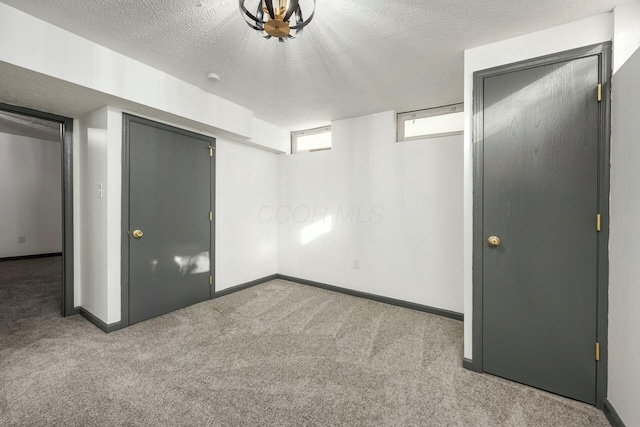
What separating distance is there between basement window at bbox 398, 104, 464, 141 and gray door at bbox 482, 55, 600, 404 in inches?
46.0

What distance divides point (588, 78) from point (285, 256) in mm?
3826

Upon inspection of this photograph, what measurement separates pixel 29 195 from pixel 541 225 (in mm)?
8723

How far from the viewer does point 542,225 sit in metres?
1.84

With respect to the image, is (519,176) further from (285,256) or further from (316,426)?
(285,256)

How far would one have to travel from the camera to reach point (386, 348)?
2361 millimetres

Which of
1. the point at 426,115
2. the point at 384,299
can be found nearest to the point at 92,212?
the point at 384,299

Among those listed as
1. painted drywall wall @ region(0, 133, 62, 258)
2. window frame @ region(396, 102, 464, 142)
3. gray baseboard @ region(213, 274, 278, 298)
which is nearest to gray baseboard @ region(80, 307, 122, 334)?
gray baseboard @ region(213, 274, 278, 298)

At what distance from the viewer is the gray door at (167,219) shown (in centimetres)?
275

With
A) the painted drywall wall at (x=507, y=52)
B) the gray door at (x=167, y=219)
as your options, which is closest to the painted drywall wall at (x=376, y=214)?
the painted drywall wall at (x=507, y=52)

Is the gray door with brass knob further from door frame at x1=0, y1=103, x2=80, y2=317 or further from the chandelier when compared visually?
door frame at x1=0, y1=103, x2=80, y2=317

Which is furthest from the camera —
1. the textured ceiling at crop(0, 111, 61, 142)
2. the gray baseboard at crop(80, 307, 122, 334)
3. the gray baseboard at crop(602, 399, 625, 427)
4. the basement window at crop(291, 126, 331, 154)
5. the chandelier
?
→ the textured ceiling at crop(0, 111, 61, 142)

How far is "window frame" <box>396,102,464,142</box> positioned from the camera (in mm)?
3112

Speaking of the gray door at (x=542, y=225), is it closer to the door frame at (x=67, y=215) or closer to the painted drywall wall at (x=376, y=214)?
the painted drywall wall at (x=376, y=214)

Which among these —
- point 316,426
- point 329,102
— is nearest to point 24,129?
point 329,102
